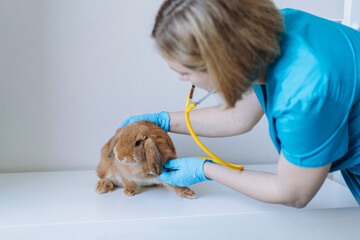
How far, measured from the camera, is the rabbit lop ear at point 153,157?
37.1 inches

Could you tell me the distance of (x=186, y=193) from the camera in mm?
1012

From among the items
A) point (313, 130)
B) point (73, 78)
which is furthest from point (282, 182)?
point (73, 78)

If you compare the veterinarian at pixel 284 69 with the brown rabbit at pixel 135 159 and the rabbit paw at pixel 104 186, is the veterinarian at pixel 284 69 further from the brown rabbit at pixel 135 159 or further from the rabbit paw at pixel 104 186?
the rabbit paw at pixel 104 186

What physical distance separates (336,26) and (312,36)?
0.34 feet

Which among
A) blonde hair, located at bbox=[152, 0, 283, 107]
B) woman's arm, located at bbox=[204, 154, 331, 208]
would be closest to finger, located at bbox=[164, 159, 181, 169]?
woman's arm, located at bbox=[204, 154, 331, 208]

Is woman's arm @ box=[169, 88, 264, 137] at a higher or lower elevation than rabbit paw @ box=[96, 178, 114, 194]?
higher

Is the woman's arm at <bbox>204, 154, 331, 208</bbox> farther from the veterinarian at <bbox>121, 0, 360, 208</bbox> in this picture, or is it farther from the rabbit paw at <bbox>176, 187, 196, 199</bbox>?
the rabbit paw at <bbox>176, 187, 196, 199</bbox>

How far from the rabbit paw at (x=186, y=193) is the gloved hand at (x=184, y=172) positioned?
0.03 meters

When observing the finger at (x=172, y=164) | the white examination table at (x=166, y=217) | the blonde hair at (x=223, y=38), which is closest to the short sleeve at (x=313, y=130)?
the blonde hair at (x=223, y=38)

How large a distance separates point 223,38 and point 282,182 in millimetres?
357

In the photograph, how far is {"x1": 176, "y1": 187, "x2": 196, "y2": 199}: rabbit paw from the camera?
1.01m

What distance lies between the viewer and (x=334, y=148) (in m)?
0.71

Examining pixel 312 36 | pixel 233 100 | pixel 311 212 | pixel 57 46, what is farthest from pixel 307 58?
pixel 57 46

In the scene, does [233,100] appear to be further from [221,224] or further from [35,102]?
[35,102]
